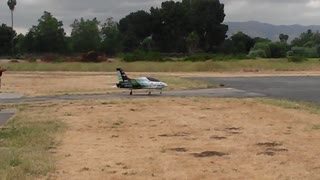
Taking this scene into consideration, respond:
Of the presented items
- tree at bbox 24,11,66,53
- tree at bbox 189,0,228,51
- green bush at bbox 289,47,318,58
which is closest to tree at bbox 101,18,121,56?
tree at bbox 24,11,66,53

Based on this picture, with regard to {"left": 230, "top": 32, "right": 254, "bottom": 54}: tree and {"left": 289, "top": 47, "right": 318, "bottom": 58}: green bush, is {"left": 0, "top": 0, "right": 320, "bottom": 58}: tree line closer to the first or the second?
{"left": 230, "top": 32, "right": 254, "bottom": 54}: tree

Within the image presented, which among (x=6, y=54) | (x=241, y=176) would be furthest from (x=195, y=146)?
(x=6, y=54)

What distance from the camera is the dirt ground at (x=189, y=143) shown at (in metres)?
10.9

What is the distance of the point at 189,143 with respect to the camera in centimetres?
1502

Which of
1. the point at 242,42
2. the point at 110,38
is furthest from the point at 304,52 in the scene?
the point at 110,38

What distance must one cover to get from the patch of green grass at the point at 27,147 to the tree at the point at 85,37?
413ft

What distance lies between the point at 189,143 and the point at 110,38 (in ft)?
461

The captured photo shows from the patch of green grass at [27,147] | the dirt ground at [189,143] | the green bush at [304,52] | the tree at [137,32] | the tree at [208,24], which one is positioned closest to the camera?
the patch of green grass at [27,147]

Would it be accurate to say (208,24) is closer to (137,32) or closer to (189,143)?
(137,32)

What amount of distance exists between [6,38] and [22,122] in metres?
122

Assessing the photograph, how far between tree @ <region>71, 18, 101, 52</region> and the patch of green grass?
413ft

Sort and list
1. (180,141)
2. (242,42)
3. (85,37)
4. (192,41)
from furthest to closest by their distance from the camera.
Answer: (85,37) < (242,42) < (192,41) < (180,141)

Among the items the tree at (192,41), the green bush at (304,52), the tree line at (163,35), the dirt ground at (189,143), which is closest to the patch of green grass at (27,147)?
the dirt ground at (189,143)

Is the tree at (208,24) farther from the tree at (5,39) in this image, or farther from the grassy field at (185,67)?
the grassy field at (185,67)
